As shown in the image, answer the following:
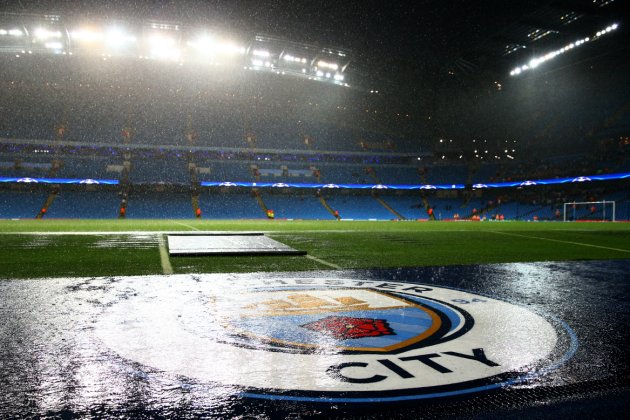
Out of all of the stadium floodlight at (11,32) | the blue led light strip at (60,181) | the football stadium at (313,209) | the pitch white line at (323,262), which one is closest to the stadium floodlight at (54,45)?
Answer: the football stadium at (313,209)

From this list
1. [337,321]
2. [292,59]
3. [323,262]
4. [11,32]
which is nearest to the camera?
[337,321]

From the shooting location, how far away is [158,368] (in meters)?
1.93

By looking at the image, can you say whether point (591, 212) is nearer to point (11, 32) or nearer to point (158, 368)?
point (158, 368)

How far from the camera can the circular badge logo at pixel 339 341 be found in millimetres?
1779

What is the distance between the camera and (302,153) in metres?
52.5

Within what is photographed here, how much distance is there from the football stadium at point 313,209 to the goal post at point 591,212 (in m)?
0.24

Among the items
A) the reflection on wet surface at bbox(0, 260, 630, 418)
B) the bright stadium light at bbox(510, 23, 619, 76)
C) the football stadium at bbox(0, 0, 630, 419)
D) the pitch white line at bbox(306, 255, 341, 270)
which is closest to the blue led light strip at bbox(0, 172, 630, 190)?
the football stadium at bbox(0, 0, 630, 419)

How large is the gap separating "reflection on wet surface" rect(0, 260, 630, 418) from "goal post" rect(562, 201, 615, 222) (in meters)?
40.5

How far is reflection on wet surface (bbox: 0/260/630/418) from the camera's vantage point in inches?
60.6

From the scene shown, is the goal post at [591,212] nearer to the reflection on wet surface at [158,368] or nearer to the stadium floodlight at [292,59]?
the stadium floodlight at [292,59]

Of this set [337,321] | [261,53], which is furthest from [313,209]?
[337,321]

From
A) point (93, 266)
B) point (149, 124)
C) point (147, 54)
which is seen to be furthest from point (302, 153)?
Result: point (93, 266)

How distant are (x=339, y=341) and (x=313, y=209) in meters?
44.7

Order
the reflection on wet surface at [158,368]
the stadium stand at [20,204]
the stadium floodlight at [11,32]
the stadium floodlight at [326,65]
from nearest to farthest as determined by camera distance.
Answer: the reflection on wet surface at [158,368], the stadium floodlight at [11,32], the stadium floodlight at [326,65], the stadium stand at [20,204]
